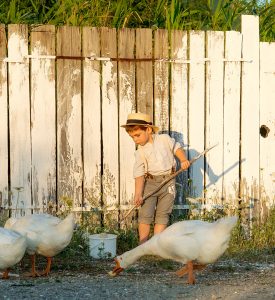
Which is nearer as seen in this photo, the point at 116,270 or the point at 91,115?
the point at 116,270

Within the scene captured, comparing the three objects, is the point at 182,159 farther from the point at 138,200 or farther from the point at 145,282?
the point at 145,282

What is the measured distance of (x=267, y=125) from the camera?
29.9ft

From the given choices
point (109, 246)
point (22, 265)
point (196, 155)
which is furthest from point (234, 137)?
point (22, 265)

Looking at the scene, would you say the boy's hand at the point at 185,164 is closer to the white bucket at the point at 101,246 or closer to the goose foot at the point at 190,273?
the white bucket at the point at 101,246

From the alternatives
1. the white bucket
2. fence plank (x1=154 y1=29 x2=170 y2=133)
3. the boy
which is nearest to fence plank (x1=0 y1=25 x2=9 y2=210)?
the white bucket

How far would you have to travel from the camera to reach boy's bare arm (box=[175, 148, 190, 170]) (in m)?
8.34

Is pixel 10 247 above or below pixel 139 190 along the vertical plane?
below

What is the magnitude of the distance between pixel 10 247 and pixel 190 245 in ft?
5.15

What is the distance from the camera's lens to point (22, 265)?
790 centimetres

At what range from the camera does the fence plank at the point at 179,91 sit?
8773mm

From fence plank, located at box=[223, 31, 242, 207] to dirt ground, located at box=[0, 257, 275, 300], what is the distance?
1.08 meters

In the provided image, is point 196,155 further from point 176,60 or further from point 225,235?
point 225,235

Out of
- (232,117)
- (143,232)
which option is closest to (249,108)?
(232,117)

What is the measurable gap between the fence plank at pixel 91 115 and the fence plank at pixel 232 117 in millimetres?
1429
